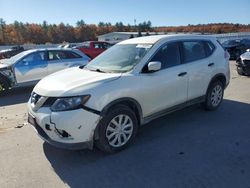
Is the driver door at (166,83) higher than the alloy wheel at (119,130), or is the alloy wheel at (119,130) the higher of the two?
the driver door at (166,83)

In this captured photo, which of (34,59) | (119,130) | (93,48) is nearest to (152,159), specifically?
(119,130)

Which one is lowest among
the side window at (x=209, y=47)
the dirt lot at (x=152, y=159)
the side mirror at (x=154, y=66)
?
the dirt lot at (x=152, y=159)

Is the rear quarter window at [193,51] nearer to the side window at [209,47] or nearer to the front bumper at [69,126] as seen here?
the side window at [209,47]

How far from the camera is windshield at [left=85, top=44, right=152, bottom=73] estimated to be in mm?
4992

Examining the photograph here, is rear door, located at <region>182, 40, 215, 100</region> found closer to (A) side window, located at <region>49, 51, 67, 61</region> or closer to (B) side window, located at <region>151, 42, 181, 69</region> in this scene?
(B) side window, located at <region>151, 42, 181, 69</region>

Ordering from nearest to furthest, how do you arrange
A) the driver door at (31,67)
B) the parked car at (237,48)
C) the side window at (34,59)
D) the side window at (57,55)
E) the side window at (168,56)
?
1. the side window at (168,56)
2. the driver door at (31,67)
3. the side window at (34,59)
4. the side window at (57,55)
5. the parked car at (237,48)

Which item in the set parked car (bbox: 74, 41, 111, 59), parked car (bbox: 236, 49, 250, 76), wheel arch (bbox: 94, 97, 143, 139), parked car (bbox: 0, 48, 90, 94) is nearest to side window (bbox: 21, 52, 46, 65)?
parked car (bbox: 0, 48, 90, 94)

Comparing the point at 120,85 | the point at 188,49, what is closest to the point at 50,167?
the point at 120,85

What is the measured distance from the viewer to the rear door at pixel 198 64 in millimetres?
5762

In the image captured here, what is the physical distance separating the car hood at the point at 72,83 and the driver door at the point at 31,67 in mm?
5323

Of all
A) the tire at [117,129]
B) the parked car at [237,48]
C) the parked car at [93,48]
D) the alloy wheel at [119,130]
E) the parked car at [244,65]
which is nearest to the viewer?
the tire at [117,129]

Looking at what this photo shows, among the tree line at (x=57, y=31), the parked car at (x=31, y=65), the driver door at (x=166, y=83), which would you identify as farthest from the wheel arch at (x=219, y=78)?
the tree line at (x=57, y=31)

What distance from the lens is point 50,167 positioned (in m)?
4.22

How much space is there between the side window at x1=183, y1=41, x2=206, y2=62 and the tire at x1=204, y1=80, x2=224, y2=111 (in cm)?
76
